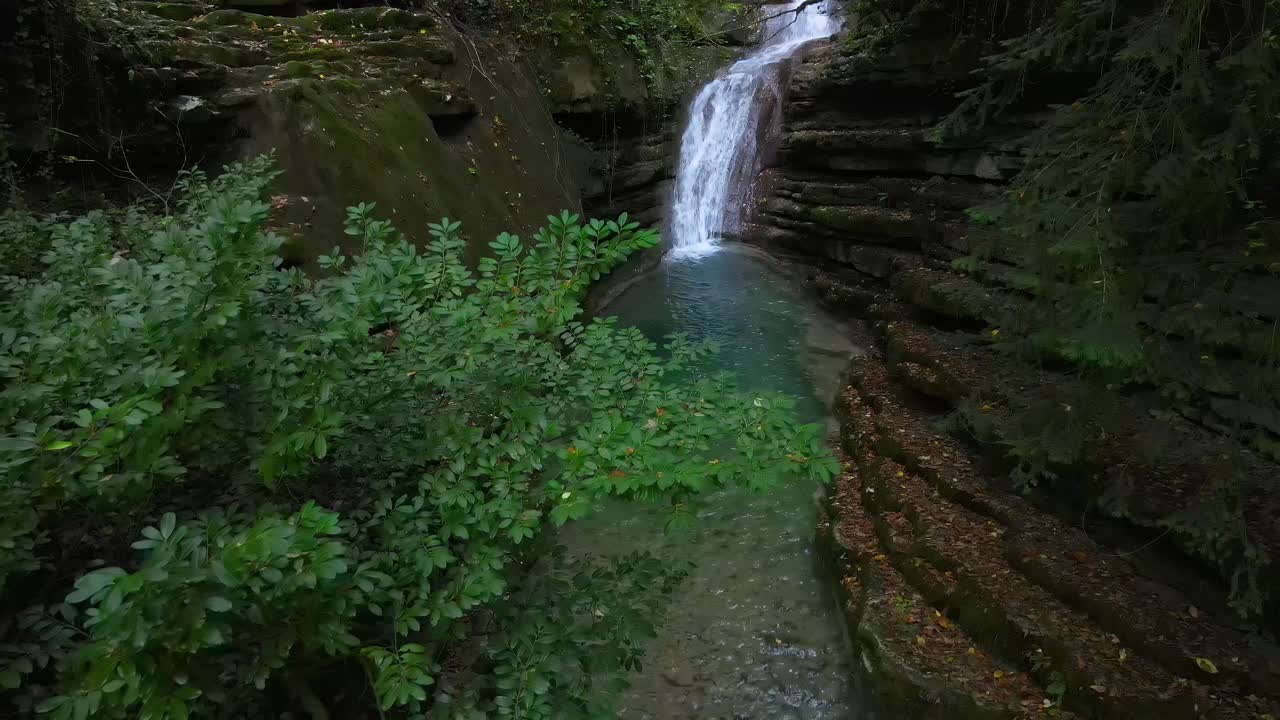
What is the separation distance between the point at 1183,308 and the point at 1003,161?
5718 millimetres

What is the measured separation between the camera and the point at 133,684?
1.46 metres

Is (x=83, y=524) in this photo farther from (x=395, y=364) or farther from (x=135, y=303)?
(x=395, y=364)

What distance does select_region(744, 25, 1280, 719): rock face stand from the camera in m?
3.30

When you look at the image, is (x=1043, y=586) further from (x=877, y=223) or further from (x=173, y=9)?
(x=173, y=9)

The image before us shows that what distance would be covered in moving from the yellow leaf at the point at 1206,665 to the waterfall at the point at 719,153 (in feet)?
39.0

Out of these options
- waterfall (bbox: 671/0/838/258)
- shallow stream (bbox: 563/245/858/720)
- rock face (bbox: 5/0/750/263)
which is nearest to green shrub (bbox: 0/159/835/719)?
shallow stream (bbox: 563/245/858/720)

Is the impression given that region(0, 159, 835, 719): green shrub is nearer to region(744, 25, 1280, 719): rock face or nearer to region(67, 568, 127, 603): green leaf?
region(67, 568, 127, 603): green leaf

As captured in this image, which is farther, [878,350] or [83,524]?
[878,350]

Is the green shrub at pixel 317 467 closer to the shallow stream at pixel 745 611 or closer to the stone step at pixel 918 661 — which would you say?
the shallow stream at pixel 745 611

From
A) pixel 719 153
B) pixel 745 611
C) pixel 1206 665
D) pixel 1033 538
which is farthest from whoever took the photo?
pixel 719 153

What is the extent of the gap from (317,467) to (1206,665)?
4.22m

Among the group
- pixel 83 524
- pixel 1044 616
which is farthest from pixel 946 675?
pixel 83 524

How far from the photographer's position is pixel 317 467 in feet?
8.16

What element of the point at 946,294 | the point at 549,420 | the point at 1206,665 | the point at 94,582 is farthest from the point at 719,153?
the point at 94,582
